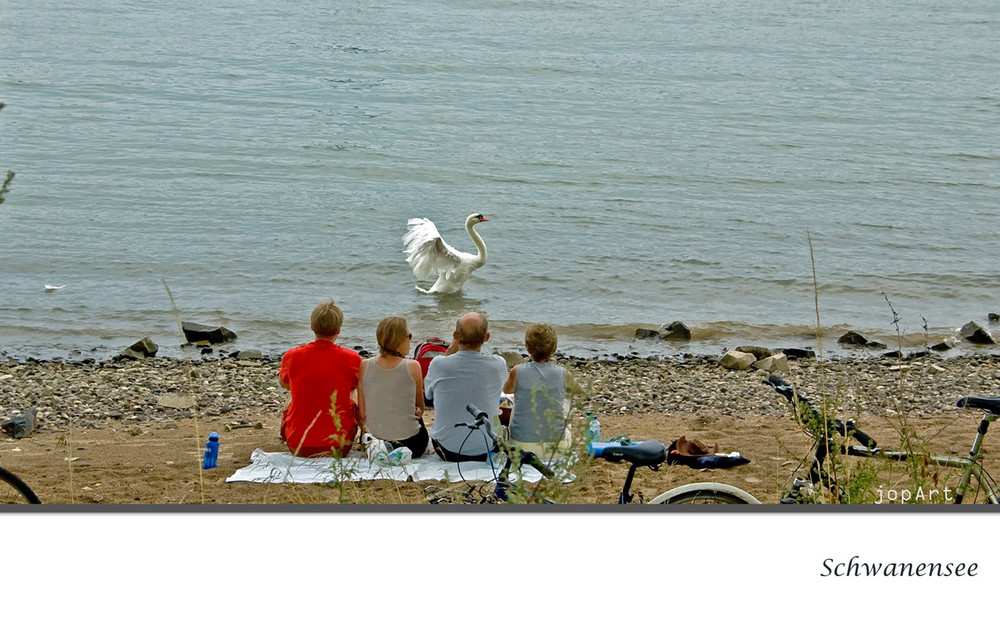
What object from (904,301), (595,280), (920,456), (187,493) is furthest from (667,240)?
(920,456)

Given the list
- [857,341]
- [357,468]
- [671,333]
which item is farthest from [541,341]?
[857,341]

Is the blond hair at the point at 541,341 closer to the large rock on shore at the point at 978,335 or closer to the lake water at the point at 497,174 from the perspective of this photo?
the lake water at the point at 497,174

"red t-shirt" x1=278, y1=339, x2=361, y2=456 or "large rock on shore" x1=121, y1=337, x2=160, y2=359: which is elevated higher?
"red t-shirt" x1=278, y1=339, x2=361, y2=456

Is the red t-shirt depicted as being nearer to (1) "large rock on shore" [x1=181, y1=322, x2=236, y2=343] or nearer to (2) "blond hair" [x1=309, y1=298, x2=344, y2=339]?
(2) "blond hair" [x1=309, y1=298, x2=344, y2=339]

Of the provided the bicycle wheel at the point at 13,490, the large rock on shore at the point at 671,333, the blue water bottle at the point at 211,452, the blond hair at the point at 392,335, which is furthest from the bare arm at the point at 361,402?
the large rock on shore at the point at 671,333

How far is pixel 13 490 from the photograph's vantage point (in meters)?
4.15

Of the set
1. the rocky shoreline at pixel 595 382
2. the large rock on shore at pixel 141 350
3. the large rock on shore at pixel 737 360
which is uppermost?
the large rock on shore at pixel 141 350

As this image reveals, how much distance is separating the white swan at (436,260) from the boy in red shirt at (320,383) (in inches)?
261

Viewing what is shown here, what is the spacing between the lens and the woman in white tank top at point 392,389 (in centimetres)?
Answer: 570

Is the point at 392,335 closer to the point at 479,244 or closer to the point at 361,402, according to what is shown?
the point at 361,402

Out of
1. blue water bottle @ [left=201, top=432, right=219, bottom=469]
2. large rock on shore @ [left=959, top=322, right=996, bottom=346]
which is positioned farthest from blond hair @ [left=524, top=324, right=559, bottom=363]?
large rock on shore @ [left=959, top=322, right=996, bottom=346]

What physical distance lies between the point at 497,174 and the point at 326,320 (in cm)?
1322

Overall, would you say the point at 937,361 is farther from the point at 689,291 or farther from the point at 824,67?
the point at 824,67

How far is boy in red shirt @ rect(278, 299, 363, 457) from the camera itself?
18.7 feet
